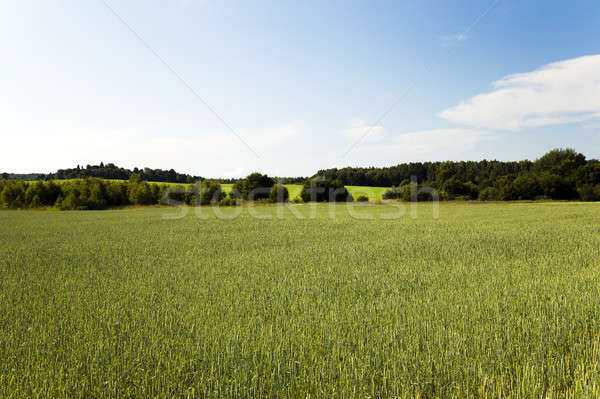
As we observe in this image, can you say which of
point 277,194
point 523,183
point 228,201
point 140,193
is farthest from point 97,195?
point 523,183

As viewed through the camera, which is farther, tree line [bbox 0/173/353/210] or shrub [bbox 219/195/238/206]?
tree line [bbox 0/173/353/210]

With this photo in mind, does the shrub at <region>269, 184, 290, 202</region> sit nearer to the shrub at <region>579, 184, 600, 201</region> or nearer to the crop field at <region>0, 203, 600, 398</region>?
the crop field at <region>0, 203, 600, 398</region>

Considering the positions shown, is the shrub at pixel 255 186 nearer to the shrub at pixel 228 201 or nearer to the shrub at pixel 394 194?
the shrub at pixel 228 201

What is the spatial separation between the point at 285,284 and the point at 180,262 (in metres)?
5.05

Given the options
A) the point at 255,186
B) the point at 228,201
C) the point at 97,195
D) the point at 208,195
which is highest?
the point at 255,186

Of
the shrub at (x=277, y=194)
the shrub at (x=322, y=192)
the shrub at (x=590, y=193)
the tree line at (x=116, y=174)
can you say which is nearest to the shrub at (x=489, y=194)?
the shrub at (x=590, y=193)

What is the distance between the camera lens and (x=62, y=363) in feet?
13.3

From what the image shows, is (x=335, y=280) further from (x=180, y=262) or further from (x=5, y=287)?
(x=5, y=287)

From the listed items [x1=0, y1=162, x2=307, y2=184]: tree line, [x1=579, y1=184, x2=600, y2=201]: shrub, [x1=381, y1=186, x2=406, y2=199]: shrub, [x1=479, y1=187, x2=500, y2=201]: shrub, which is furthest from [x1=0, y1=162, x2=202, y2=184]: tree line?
[x1=579, y1=184, x2=600, y2=201]: shrub

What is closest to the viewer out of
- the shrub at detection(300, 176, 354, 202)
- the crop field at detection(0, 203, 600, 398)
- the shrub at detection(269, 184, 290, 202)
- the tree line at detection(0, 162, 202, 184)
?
the crop field at detection(0, 203, 600, 398)

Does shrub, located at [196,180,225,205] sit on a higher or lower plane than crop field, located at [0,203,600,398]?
higher

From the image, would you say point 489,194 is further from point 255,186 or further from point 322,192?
point 255,186

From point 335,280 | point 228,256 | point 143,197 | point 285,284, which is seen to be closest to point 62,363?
point 285,284

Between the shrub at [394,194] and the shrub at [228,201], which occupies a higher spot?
the shrub at [394,194]
